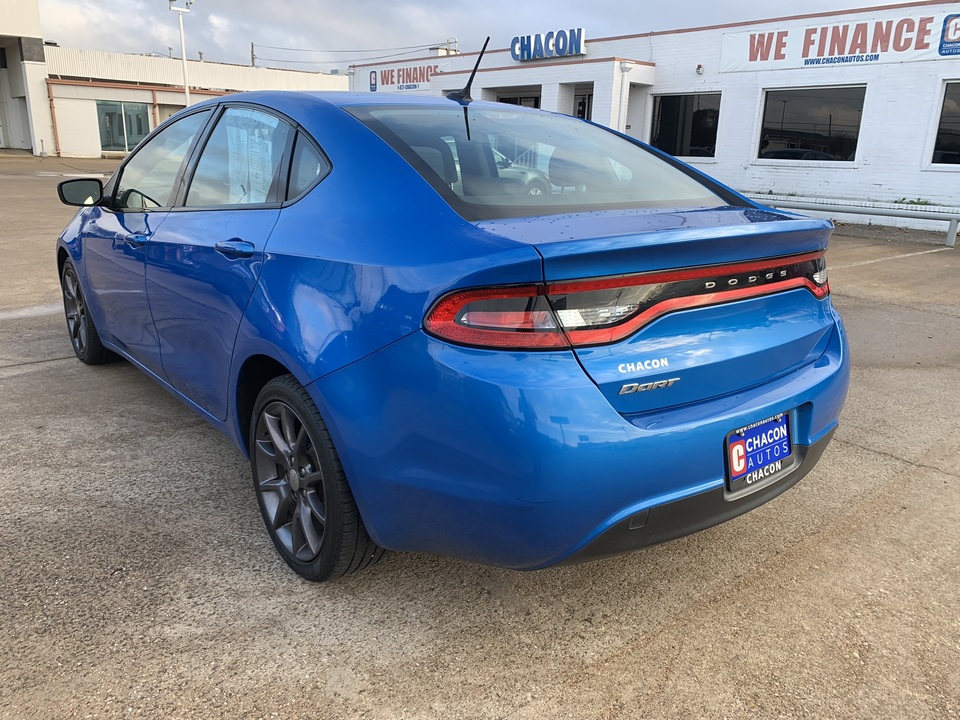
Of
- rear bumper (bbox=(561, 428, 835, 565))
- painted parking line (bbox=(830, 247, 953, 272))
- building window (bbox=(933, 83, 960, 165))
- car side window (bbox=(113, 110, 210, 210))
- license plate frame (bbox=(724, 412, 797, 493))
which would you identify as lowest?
painted parking line (bbox=(830, 247, 953, 272))

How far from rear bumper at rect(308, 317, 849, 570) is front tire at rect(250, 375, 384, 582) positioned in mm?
101

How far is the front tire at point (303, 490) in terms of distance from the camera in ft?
7.31

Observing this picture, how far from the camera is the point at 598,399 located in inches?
71.7

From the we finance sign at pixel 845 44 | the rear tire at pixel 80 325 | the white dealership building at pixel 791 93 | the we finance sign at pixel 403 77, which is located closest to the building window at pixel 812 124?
the white dealership building at pixel 791 93

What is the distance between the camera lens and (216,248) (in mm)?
2688

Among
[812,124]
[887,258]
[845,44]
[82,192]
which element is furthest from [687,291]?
[812,124]

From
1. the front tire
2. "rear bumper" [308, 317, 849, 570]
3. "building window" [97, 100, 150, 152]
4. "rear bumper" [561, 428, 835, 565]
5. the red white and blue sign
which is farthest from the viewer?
"building window" [97, 100, 150, 152]

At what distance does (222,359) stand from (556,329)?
1467 millimetres

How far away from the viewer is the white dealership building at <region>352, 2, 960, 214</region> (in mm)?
14188

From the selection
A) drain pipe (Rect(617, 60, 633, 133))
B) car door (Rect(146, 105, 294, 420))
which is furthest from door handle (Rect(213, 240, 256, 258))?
drain pipe (Rect(617, 60, 633, 133))

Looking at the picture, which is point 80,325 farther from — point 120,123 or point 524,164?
point 120,123

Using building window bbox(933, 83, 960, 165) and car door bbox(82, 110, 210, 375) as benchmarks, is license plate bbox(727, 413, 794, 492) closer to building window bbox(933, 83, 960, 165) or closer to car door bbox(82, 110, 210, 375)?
car door bbox(82, 110, 210, 375)

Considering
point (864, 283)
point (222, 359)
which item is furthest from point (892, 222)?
point (222, 359)

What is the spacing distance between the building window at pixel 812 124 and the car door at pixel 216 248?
1561 cm
